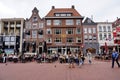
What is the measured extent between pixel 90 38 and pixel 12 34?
2111 cm

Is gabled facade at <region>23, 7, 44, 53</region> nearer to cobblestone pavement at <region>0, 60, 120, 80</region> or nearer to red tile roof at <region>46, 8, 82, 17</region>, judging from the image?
red tile roof at <region>46, 8, 82, 17</region>

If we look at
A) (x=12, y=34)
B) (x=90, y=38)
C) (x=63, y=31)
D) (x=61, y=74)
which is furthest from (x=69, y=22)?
(x=61, y=74)

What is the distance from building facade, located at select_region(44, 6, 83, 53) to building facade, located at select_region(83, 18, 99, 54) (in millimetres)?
1434

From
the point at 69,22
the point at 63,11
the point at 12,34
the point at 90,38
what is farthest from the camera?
the point at 12,34

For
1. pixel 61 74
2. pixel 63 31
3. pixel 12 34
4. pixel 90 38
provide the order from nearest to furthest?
pixel 61 74, pixel 63 31, pixel 90 38, pixel 12 34

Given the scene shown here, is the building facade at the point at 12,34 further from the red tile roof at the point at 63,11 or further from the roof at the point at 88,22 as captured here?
the roof at the point at 88,22

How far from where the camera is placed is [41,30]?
134ft

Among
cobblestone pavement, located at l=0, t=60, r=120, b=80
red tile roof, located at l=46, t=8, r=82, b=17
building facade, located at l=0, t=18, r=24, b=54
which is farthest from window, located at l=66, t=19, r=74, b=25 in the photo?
cobblestone pavement, located at l=0, t=60, r=120, b=80

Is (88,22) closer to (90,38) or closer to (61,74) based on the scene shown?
(90,38)

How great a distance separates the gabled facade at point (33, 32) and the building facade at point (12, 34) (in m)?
1.82

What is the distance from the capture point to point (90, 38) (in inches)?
1608

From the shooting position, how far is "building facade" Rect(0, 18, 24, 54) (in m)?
41.2

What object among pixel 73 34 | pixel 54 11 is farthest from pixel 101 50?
pixel 54 11

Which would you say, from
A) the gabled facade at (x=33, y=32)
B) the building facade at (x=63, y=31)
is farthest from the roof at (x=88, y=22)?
the gabled facade at (x=33, y=32)
